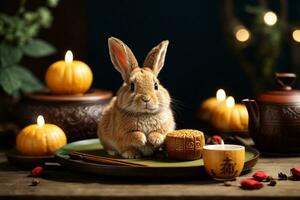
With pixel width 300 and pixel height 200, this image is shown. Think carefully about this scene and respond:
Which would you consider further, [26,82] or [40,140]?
[26,82]

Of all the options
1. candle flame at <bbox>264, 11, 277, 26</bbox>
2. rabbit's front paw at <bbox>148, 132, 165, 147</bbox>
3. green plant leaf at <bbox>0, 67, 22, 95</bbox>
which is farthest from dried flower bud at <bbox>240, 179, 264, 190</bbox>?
candle flame at <bbox>264, 11, 277, 26</bbox>

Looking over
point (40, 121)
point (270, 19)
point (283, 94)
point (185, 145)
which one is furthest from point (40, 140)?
point (270, 19)

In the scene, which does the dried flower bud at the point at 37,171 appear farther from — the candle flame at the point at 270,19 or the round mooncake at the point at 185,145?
the candle flame at the point at 270,19

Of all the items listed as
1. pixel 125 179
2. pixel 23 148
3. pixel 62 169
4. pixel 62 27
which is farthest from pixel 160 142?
pixel 62 27

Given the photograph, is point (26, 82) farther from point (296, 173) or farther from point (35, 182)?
point (296, 173)

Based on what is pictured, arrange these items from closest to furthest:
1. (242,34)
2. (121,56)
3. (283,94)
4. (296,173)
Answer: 1. (296,173)
2. (121,56)
3. (283,94)
4. (242,34)

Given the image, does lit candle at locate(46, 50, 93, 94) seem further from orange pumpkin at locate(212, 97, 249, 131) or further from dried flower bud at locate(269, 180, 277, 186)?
dried flower bud at locate(269, 180, 277, 186)

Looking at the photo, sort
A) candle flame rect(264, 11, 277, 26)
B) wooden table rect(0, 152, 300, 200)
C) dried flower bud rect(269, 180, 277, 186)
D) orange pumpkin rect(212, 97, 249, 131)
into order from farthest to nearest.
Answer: candle flame rect(264, 11, 277, 26)
orange pumpkin rect(212, 97, 249, 131)
dried flower bud rect(269, 180, 277, 186)
wooden table rect(0, 152, 300, 200)
